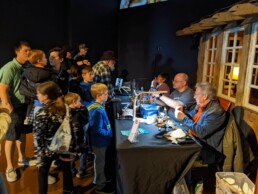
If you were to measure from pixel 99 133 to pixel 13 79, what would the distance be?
1.24 meters

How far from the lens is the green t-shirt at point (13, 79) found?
245cm

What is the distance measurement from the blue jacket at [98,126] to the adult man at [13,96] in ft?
3.33

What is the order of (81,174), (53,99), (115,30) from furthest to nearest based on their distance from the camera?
(115,30), (81,174), (53,99)

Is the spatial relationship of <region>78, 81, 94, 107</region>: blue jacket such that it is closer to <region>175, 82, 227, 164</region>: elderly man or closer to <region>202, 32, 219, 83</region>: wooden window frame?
<region>175, 82, 227, 164</region>: elderly man

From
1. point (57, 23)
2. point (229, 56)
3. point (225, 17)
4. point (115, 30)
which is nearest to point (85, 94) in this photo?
point (225, 17)

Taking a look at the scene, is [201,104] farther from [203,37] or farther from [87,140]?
[203,37]

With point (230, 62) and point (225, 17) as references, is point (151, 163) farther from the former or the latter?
point (230, 62)

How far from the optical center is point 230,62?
3.60 meters

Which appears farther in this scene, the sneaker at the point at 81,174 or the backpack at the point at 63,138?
the sneaker at the point at 81,174

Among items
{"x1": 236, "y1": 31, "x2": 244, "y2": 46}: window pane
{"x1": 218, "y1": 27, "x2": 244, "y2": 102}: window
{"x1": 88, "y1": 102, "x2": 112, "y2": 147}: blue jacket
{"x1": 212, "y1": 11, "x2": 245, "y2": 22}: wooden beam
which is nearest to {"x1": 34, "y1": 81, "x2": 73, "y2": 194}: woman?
{"x1": 88, "y1": 102, "x2": 112, "y2": 147}: blue jacket

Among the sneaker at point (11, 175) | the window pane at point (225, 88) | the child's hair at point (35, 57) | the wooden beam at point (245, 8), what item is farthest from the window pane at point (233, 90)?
the sneaker at point (11, 175)

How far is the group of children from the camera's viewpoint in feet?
6.26

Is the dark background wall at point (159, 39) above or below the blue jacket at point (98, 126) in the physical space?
above

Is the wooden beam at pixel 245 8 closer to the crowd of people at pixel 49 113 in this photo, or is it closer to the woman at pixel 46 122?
the crowd of people at pixel 49 113
